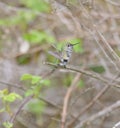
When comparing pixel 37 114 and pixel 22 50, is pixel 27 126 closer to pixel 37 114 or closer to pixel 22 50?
pixel 37 114

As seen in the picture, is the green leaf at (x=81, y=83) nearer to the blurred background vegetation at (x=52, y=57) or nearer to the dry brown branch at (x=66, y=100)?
the blurred background vegetation at (x=52, y=57)

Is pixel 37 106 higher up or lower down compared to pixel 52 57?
lower down

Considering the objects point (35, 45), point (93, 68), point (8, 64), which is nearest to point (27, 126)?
point (93, 68)

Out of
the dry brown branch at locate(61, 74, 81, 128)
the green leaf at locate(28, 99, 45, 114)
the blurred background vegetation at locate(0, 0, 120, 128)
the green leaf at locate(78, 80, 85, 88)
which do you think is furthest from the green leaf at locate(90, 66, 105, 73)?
the green leaf at locate(28, 99, 45, 114)

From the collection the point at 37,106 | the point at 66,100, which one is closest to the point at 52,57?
the point at 37,106

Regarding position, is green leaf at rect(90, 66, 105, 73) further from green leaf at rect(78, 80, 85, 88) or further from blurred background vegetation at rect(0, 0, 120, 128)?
green leaf at rect(78, 80, 85, 88)

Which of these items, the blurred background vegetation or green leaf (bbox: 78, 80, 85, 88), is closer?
the blurred background vegetation

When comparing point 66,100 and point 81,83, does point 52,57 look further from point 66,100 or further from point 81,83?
point 66,100

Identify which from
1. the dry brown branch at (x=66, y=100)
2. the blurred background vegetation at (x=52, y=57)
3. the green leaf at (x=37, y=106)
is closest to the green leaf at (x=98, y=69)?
the blurred background vegetation at (x=52, y=57)
